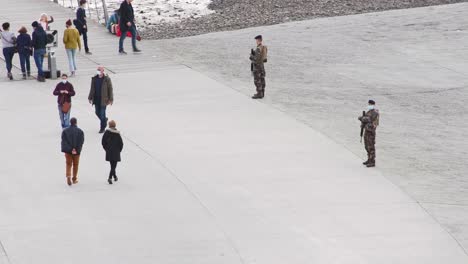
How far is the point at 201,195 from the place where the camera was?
17172mm

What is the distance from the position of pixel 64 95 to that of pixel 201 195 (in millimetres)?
4544

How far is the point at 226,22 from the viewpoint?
1350 inches

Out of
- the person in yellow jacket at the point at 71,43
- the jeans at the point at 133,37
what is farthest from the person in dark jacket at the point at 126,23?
the person in yellow jacket at the point at 71,43

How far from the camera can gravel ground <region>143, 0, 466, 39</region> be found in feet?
109

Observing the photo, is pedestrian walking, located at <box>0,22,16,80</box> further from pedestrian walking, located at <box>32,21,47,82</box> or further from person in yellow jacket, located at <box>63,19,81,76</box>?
person in yellow jacket, located at <box>63,19,81,76</box>

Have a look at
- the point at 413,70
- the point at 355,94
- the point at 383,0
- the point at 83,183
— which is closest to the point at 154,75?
the point at 355,94

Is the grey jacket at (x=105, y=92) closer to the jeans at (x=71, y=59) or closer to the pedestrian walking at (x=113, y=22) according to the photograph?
the jeans at (x=71, y=59)

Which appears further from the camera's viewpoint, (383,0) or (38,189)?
(383,0)

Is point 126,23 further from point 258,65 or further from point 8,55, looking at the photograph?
point 258,65

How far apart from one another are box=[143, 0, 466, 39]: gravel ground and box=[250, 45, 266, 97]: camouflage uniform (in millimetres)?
8549

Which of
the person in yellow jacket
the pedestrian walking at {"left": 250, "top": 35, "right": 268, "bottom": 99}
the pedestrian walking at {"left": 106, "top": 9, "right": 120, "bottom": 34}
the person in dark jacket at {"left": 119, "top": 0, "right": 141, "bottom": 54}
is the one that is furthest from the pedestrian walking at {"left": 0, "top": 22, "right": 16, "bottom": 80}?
the pedestrian walking at {"left": 250, "top": 35, "right": 268, "bottom": 99}

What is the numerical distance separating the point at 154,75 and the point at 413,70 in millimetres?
7158

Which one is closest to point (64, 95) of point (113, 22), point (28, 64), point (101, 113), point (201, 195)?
point (101, 113)

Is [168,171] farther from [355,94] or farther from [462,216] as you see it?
[355,94]
